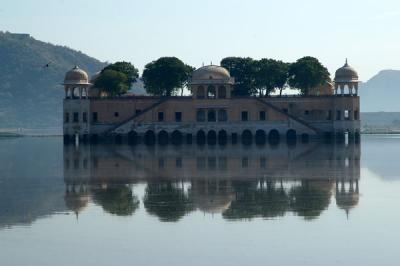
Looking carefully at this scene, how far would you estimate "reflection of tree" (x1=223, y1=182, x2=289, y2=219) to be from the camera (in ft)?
92.0

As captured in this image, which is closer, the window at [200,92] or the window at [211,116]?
the window at [211,116]

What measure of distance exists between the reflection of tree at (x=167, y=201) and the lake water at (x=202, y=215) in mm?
35

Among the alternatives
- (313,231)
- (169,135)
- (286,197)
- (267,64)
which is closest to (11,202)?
(286,197)

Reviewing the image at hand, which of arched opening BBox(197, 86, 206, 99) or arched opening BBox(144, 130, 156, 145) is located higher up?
arched opening BBox(197, 86, 206, 99)

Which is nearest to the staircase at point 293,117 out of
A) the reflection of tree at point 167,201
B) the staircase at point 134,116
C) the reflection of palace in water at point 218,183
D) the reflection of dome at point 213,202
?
the staircase at point 134,116

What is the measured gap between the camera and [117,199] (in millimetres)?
32438

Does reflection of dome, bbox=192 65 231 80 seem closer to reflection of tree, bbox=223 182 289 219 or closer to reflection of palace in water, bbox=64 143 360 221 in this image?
reflection of palace in water, bbox=64 143 360 221

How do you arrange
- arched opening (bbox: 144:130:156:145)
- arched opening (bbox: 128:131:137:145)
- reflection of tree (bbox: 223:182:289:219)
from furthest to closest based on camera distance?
1. arched opening (bbox: 144:130:156:145)
2. arched opening (bbox: 128:131:137:145)
3. reflection of tree (bbox: 223:182:289:219)

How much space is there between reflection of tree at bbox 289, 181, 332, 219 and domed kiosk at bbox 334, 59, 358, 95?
51958 mm

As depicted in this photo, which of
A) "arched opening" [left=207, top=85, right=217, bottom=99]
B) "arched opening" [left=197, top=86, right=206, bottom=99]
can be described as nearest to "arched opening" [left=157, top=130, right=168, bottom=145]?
"arched opening" [left=197, top=86, right=206, bottom=99]

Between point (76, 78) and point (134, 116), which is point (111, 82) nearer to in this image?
point (76, 78)

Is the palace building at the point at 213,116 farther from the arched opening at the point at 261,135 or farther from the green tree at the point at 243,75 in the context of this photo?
the green tree at the point at 243,75

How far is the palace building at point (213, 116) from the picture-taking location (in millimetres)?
84938

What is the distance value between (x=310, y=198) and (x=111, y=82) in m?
60.4
